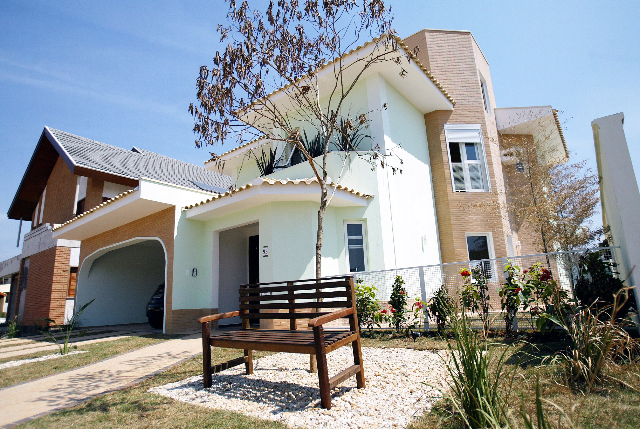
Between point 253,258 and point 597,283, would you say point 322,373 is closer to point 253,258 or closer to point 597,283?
point 597,283

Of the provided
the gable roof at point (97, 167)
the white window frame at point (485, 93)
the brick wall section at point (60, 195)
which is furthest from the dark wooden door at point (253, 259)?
the brick wall section at point (60, 195)

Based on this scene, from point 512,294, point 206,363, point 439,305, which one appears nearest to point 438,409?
point 206,363

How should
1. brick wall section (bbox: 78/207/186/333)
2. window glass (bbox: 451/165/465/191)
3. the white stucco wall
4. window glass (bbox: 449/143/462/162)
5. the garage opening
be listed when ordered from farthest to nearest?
window glass (bbox: 449/143/462/162) < window glass (bbox: 451/165/465/191) < the garage opening < brick wall section (bbox: 78/207/186/333) < the white stucco wall

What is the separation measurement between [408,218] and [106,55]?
27.7 feet

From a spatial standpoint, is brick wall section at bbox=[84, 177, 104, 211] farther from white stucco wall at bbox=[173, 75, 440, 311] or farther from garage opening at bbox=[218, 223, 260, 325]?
garage opening at bbox=[218, 223, 260, 325]

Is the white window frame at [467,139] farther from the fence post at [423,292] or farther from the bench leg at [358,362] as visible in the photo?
the bench leg at [358,362]

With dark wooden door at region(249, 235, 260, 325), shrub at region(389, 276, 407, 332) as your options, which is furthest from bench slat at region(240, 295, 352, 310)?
dark wooden door at region(249, 235, 260, 325)

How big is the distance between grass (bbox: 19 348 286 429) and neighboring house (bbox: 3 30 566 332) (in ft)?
15.7

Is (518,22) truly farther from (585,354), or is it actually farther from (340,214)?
(585,354)

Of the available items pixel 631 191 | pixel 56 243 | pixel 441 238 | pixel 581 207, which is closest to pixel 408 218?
pixel 441 238

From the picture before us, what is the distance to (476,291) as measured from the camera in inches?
239

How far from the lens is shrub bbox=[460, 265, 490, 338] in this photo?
6.03 m

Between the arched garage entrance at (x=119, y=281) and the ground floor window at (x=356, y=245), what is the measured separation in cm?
752

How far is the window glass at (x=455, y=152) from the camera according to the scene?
12.5 m
